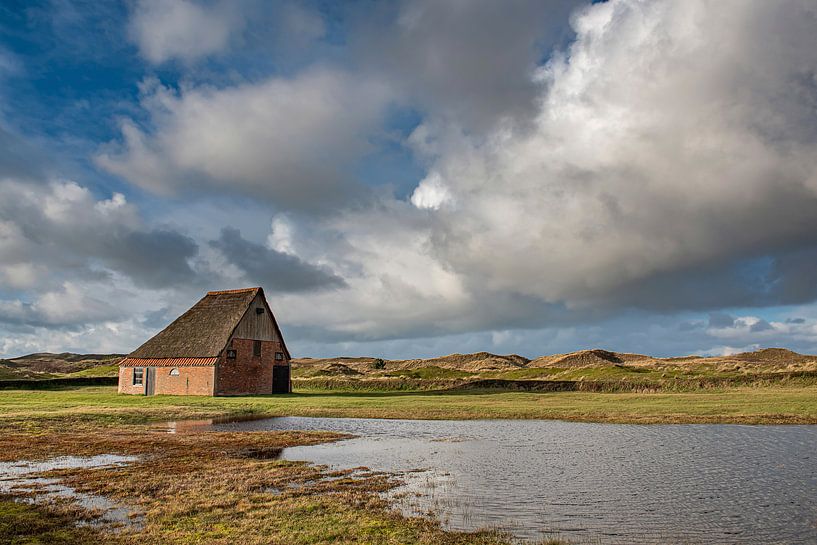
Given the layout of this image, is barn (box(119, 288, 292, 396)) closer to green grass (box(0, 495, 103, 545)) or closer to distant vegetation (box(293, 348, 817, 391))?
distant vegetation (box(293, 348, 817, 391))

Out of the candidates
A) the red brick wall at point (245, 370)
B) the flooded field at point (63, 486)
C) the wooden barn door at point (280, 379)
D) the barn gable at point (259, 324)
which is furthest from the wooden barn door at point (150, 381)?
the flooded field at point (63, 486)

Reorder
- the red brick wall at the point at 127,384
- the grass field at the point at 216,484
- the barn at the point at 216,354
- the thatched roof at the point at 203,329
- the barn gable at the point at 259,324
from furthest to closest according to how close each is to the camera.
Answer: the red brick wall at the point at 127,384
the barn gable at the point at 259,324
the thatched roof at the point at 203,329
the barn at the point at 216,354
the grass field at the point at 216,484

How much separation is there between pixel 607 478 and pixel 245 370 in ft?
163

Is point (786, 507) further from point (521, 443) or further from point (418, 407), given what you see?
point (418, 407)

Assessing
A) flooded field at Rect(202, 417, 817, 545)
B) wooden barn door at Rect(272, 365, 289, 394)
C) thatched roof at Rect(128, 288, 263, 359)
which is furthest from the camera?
wooden barn door at Rect(272, 365, 289, 394)

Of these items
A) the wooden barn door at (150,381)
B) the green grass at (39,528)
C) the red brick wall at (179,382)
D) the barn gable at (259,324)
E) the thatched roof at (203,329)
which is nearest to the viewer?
the green grass at (39,528)

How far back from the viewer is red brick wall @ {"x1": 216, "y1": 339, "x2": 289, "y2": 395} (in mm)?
59875

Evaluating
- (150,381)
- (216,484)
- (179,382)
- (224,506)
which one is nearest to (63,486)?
(216,484)

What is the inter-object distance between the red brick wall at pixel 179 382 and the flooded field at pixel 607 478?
32495mm

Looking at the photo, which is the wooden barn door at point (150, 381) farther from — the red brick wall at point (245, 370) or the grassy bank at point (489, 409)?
the grassy bank at point (489, 409)

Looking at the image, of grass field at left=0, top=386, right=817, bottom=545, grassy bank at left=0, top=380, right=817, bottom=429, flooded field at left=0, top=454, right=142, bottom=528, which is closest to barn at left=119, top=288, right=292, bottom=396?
grassy bank at left=0, top=380, right=817, bottom=429

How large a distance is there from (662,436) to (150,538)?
22264mm

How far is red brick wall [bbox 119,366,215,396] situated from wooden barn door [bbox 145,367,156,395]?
444mm

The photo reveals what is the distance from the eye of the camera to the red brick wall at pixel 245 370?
5988 centimetres
